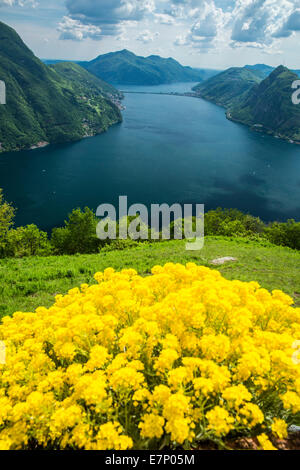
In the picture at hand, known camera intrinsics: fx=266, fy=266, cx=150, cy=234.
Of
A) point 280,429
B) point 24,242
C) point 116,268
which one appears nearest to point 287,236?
point 116,268

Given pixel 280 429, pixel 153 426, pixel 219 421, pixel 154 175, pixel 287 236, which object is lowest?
pixel 287 236

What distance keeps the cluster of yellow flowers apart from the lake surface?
7096cm

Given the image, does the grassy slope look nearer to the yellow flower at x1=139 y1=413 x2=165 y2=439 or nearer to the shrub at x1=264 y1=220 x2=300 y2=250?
the yellow flower at x1=139 y1=413 x2=165 y2=439

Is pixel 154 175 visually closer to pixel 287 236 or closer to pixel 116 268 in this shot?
pixel 287 236

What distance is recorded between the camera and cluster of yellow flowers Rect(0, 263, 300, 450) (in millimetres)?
3303

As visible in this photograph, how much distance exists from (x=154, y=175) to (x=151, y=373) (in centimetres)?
10615

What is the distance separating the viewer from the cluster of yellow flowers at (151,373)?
10.8 feet

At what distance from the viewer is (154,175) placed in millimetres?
106875

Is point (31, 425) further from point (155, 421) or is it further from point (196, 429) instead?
point (196, 429)

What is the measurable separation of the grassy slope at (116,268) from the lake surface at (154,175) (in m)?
58.6

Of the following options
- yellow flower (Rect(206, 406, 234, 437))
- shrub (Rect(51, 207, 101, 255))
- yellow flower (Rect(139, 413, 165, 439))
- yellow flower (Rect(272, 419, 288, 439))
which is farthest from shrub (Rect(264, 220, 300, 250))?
yellow flower (Rect(139, 413, 165, 439))

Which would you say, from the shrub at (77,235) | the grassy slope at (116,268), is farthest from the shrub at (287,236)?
the shrub at (77,235)

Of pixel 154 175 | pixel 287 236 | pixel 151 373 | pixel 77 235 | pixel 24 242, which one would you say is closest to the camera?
pixel 151 373

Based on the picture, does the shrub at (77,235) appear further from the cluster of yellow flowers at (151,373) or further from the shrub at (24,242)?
the cluster of yellow flowers at (151,373)
